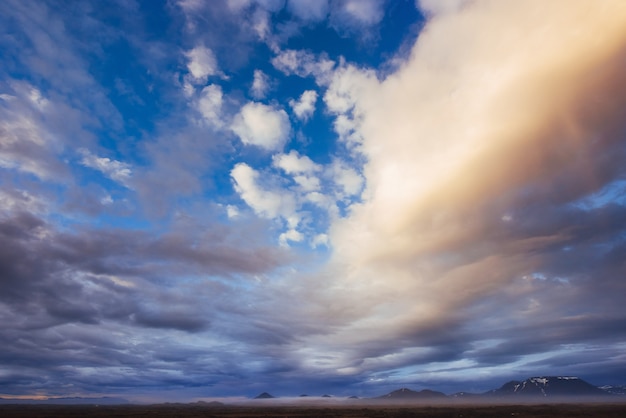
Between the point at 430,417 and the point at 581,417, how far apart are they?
148 ft

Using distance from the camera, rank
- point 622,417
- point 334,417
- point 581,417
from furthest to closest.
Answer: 1. point 334,417
2. point 581,417
3. point 622,417

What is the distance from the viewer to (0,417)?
15262 centimetres

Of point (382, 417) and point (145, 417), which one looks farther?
point (145, 417)

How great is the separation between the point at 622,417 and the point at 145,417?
520 feet

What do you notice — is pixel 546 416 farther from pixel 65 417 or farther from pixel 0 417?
pixel 0 417

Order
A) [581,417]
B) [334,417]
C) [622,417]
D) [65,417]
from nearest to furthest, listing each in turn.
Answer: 1. [622,417]
2. [581,417]
3. [334,417]
4. [65,417]

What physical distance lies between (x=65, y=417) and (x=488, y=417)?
159 m

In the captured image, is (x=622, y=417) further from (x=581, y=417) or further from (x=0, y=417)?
(x=0, y=417)

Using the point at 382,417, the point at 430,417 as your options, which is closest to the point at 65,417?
the point at 382,417

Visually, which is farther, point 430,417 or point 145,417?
point 145,417

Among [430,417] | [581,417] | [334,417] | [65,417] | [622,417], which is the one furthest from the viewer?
[65,417]

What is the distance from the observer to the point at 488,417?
11650 centimetres

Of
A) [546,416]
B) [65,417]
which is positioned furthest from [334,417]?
[65,417]

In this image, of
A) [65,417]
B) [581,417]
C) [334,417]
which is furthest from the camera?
[65,417]
